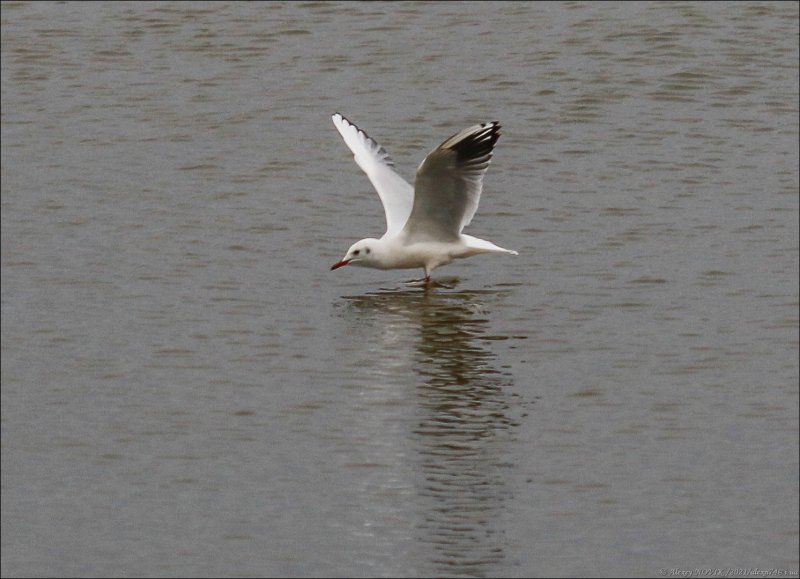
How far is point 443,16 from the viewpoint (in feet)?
67.1

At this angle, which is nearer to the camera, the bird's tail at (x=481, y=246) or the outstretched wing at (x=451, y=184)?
the outstretched wing at (x=451, y=184)

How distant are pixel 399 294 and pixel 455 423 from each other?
328 cm

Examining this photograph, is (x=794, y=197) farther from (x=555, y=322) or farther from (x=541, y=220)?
(x=555, y=322)

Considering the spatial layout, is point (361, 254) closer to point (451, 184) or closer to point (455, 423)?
point (451, 184)

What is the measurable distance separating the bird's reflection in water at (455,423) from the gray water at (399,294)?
2 centimetres

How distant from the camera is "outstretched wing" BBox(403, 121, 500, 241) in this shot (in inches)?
488

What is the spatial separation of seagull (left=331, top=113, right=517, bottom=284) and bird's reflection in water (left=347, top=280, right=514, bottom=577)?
269 mm

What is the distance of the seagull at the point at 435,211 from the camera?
12492mm

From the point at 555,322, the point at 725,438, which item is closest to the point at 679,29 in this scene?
the point at 555,322

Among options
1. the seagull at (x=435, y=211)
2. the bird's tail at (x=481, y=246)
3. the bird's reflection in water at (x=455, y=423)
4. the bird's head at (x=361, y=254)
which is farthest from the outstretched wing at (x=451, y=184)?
the bird's reflection in water at (x=455, y=423)

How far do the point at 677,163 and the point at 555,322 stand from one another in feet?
13.1

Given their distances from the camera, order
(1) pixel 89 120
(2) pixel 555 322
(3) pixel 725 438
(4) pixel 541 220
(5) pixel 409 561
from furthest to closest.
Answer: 1. (1) pixel 89 120
2. (4) pixel 541 220
3. (2) pixel 555 322
4. (3) pixel 725 438
5. (5) pixel 409 561

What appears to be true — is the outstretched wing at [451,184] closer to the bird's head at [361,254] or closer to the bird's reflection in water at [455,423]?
the bird's head at [361,254]

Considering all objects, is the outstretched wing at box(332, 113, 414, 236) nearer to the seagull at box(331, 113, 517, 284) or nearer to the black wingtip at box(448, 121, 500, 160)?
the seagull at box(331, 113, 517, 284)
